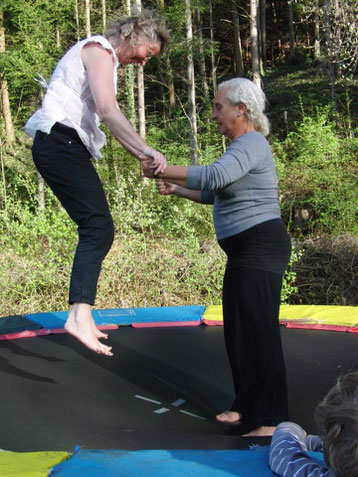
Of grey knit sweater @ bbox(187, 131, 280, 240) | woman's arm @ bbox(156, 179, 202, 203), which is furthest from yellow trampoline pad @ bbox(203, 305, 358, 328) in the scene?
grey knit sweater @ bbox(187, 131, 280, 240)

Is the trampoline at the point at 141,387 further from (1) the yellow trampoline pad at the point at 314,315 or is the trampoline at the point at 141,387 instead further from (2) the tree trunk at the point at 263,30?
(2) the tree trunk at the point at 263,30

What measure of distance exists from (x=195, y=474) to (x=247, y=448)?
214 mm

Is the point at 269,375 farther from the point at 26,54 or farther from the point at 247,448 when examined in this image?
the point at 26,54

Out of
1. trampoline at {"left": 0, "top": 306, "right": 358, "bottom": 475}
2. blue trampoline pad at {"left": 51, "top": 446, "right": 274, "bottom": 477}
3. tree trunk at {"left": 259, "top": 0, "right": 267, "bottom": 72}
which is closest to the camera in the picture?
blue trampoline pad at {"left": 51, "top": 446, "right": 274, "bottom": 477}

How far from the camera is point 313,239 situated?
489 centimetres

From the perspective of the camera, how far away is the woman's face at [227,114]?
173 centimetres

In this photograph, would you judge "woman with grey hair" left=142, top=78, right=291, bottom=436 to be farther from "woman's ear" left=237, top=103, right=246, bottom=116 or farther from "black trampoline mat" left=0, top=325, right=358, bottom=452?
"black trampoline mat" left=0, top=325, right=358, bottom=452

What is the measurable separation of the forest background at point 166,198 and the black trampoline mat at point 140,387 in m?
1.17

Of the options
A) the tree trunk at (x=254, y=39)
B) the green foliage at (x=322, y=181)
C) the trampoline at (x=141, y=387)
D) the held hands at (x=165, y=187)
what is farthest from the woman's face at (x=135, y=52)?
the tree trunk at (x=254, y=39)

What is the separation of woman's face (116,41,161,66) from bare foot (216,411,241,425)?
45.1 inches

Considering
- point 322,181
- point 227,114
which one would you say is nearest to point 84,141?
point 227,114

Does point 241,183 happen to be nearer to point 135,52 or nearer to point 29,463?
point 135,52

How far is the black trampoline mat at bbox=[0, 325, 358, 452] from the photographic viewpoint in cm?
161

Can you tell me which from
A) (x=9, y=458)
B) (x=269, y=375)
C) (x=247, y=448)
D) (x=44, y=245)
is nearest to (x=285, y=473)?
(x=247, y=448)
